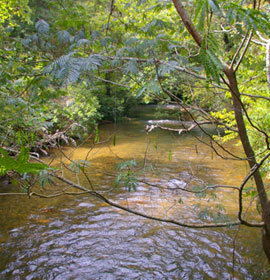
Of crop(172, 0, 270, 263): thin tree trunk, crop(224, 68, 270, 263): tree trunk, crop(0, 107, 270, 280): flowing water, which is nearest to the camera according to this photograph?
crop(172, 0, 270, 263): thin tree trunk

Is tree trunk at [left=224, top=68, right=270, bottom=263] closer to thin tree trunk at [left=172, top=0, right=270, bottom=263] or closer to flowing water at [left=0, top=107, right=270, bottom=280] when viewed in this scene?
thin tree trunk at [left=172, top=0, right=270, bottom=263]

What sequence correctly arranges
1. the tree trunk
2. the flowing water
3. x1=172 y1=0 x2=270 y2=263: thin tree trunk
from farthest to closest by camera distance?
the flowing water → the tree trunk → x1=172 y1=0 x2=270 y2=263: thin tree trunk

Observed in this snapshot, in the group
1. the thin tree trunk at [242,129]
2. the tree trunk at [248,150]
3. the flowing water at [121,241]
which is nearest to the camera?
the thin tree trunk at [242,129]

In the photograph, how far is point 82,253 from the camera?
3.87m

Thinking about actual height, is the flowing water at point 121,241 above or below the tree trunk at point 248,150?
below

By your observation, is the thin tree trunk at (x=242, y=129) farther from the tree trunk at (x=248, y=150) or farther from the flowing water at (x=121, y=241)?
the flowing water at (x=121, y=241)

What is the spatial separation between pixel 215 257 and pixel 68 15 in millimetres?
3562

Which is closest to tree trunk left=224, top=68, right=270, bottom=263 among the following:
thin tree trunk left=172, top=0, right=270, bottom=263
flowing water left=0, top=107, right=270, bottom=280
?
thin tree trunk left=172, top=0, right=270, bottom=263

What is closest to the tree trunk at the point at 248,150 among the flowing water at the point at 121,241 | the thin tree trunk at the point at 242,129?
the thin tree trunk at the point at 242,129

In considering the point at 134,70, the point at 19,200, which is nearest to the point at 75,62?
→ the point at 134,70

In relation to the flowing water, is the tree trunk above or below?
above

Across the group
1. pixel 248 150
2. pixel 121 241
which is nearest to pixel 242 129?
pixel 248 150

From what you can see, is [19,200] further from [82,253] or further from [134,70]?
[134,70]

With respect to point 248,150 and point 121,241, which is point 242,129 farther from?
point 121,241
